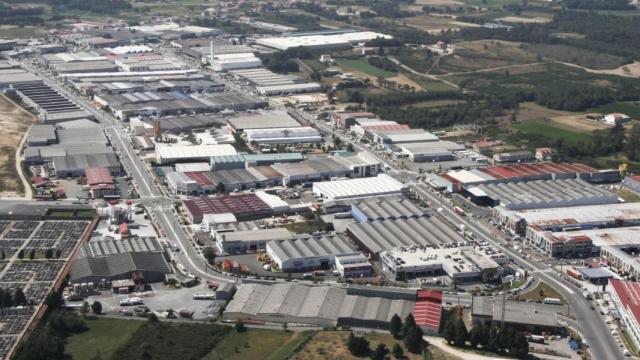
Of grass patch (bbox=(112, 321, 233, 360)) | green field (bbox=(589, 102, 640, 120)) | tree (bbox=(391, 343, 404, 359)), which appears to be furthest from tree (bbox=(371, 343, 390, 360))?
green field (bbox=(589, 102, 640, 120))

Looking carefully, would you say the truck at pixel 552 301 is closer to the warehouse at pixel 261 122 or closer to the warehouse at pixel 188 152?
the warehouse at pixel 188 152

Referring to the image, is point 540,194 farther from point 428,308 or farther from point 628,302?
point 428,308

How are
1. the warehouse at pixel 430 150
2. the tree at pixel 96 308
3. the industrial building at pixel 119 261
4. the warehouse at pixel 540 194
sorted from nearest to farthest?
the tree at pixel 96 308 < the industrial building at pixel 119 261 < the warehouse at pixel 540 194 < the warehouse at pixel 430 150

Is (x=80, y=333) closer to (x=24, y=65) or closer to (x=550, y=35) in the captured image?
(x=24, y=65)

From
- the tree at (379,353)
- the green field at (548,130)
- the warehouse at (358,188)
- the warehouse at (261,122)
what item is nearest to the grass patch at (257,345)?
the tree at (379,353)

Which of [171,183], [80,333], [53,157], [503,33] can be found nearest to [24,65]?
[53,157]

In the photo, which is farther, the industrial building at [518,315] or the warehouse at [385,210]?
the warehouse at [385,210]

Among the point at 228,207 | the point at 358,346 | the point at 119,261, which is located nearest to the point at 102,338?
the point at 119,261
